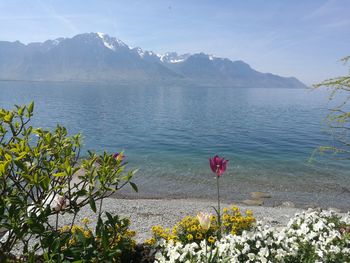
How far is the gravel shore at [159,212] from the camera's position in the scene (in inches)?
543

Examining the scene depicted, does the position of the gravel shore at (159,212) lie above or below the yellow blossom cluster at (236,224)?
below

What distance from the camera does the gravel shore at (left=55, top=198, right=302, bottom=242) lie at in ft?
45.2

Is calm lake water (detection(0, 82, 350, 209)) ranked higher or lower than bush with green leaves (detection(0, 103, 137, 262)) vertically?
lower

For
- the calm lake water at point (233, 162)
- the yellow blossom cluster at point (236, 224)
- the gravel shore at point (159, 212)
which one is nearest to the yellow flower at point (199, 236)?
the yellow blossom cluster at point (236, 224)

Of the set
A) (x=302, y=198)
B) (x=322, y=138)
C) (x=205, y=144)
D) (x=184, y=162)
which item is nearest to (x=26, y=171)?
(x=302, y=198)

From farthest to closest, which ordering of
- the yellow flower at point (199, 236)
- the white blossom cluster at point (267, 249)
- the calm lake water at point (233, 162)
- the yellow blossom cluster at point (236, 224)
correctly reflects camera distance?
the calm lake water at point (233, 162) → the yellow blossom cluster at point (236, 224) → the yellow flower at point (199, 236) → the white blossom cluster at point (267, 249)

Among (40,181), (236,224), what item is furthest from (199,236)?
(40,181)

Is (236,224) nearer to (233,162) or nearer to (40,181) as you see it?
(40,181)

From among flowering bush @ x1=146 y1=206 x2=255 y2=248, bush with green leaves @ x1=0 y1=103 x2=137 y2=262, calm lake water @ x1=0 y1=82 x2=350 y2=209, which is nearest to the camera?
bush with green leaves @ x1=0 y1=103 x2=137 y2=262

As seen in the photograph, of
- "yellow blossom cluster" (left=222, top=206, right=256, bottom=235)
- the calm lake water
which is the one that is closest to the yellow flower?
"yellow blossom cluster" (left=222, top=206, right=256, bottom=235)

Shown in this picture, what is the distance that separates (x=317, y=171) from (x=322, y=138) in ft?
79.5

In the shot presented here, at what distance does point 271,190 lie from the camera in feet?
74.2

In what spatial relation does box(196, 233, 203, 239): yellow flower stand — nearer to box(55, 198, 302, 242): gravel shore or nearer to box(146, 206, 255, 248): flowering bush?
box(146, 206, 255, 248): flowering bush

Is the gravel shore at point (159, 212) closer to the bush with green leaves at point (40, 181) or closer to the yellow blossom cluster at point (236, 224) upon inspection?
the yellow blossom cluster at point (236, 224)
